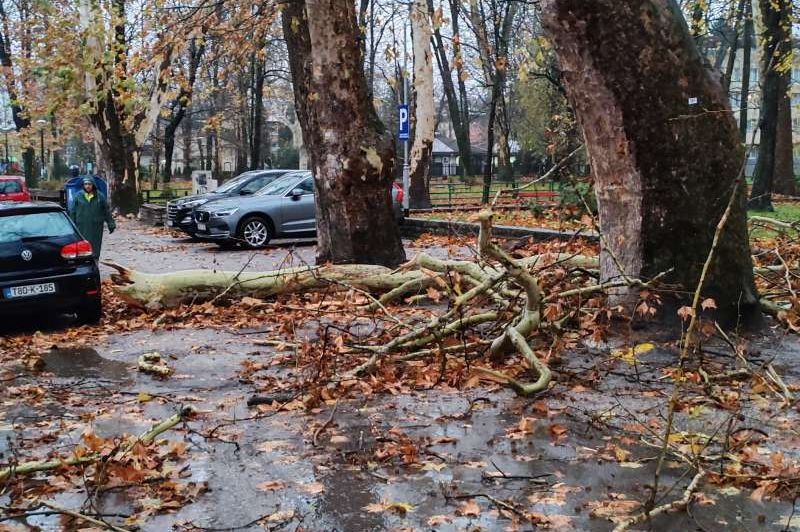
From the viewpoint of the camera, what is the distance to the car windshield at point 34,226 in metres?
10.9

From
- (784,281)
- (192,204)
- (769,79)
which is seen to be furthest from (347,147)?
(769,79)

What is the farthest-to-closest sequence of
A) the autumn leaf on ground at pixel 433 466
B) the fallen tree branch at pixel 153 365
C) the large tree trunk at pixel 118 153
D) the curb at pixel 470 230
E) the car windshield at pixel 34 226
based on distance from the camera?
the large tree trunk at pixel 118 153
the curb at pixel 470 230
the car windshield at pixel 34 226
the fallen tree branch at pixel 153 365
the autumn leaf on ground at pixel 433 466

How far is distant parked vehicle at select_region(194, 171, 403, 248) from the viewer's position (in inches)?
828

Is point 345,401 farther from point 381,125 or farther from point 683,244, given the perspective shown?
point 381,125

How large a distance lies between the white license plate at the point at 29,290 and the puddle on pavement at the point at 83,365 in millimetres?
1226

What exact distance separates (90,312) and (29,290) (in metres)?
0.74

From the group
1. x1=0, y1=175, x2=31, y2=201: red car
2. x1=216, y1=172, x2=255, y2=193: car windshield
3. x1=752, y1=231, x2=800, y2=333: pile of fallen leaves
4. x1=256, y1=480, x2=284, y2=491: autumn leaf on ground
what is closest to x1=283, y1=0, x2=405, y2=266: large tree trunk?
x1=752, y1=231, x2=800, y2=333: pile of fallen leaves

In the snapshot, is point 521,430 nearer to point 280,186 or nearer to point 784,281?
point 784,281

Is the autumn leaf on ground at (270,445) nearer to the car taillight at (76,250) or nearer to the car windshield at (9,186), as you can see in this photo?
the car taillight at (76,250)

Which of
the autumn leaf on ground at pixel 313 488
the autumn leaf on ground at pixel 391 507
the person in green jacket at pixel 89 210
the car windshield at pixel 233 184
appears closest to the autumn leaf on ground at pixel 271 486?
the autumn leaf on ground at pixel 313 488

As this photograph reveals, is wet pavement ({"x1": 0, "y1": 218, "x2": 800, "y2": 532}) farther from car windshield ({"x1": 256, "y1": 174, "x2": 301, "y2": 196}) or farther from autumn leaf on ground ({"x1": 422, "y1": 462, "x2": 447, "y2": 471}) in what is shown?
car windshield ({"x1": 256, "y1": 174, "x2": 301, "y2": 196})

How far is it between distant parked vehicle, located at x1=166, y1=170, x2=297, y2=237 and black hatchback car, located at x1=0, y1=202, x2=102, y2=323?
36.1 ft

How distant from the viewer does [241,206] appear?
69.8ft

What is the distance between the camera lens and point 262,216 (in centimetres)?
2145
